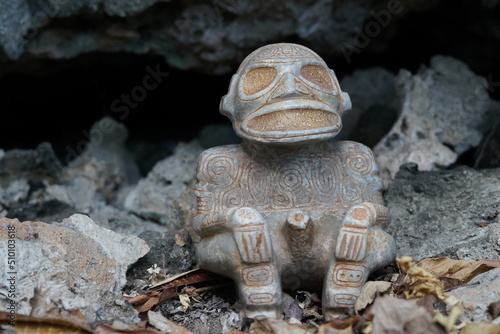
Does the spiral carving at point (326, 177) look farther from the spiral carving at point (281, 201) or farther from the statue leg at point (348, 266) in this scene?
the statue leg at point (348, 266)

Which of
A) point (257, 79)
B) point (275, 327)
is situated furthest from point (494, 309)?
point (257, 79)

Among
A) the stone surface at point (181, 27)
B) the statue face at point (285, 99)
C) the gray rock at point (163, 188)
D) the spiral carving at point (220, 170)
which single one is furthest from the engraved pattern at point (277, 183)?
the stone surface at point (181, 27)

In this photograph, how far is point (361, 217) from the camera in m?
2.68

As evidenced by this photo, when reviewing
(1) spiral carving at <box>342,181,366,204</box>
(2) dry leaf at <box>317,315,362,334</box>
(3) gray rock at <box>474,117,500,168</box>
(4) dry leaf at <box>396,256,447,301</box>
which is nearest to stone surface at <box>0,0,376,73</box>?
(3) gray rock at <box>474,117,500,168</box>

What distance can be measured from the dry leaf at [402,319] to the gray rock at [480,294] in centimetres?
33

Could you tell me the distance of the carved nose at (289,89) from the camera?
9.20ft

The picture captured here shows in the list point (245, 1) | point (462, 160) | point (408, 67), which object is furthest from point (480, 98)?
point (245, 1)

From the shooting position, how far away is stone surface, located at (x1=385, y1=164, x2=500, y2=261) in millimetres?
3057

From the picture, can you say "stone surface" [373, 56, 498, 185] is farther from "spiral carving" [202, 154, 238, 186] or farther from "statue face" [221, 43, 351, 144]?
"spiral carving" [202, 154, 238, 186]

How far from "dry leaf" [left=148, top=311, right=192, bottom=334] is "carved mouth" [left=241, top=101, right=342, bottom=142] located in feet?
2.79

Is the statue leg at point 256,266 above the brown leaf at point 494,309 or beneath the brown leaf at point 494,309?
beneath

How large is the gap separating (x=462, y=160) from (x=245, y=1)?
5.64ft

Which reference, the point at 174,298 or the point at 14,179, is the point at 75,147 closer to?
the point at 14,179

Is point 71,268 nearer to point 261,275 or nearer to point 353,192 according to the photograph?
point 261,275
